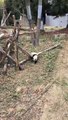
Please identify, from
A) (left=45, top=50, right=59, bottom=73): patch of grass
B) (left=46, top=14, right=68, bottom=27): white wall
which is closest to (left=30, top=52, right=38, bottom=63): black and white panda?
(left=45, top=50, right=59, bottom=73): patch of grass

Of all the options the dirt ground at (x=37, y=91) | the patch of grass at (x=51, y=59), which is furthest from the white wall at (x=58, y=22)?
the dirt ground at (x=37, y=91)

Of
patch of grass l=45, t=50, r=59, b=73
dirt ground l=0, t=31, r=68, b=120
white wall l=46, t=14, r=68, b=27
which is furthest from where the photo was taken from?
white wall l=46, t=14, r=68, b=27

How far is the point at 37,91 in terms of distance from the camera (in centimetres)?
947

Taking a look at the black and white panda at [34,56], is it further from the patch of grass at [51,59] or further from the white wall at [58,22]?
the white wall at [58,22]

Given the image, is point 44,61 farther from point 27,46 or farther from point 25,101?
point 25,101

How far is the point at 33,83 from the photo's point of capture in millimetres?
9969

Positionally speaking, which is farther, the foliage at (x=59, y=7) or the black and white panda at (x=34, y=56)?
the foliage at (x=59, y=7)

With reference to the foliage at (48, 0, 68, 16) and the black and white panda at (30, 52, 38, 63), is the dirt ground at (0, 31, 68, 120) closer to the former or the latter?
the black and white panda at (30, 52, 38, 63)

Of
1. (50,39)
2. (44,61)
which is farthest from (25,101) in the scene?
(50,39)

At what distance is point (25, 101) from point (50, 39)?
19.9 ft

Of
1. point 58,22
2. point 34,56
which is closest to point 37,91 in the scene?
point 34,56

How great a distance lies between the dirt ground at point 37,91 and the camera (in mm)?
8336

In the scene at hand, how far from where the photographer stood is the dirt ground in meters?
8.34

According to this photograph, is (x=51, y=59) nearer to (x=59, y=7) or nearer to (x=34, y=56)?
(x=34, y=56)
